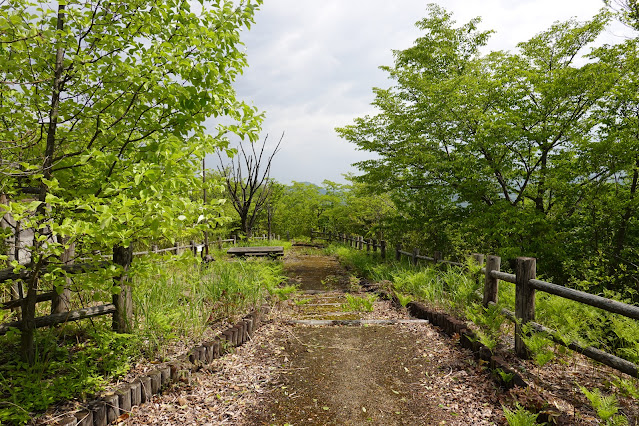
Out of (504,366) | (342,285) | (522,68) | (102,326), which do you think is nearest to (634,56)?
(522,68)

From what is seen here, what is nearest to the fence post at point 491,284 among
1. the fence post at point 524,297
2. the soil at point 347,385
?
the soil at point 347,385

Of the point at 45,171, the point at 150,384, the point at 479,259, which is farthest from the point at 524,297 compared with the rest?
the point at 45,171

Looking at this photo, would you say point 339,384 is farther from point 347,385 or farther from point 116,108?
point 116,108

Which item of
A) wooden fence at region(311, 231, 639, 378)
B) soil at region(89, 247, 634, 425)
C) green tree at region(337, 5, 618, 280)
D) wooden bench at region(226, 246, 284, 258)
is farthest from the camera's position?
wooden bench at region(226, 246, 284, 258)

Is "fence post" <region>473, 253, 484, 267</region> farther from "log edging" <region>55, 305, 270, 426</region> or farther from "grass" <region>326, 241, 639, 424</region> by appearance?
"log edging" <region>55, 305, 270, 426</region>

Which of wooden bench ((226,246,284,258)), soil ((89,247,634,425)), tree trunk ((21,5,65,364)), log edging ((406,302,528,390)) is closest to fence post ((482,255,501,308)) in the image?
log edging ((406,302,528,390))

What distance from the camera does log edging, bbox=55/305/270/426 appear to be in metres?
2.63

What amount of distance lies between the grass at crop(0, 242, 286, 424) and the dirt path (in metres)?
0.57

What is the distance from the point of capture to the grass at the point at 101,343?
2701 mm

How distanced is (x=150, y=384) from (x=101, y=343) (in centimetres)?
72

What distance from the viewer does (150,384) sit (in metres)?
3.17

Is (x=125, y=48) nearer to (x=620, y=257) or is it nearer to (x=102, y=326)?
(x=102, y=326)

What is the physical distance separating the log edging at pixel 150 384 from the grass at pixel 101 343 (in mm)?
205

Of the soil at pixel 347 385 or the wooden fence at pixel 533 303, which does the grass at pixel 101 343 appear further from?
the wooden fence at pixel 533 303
